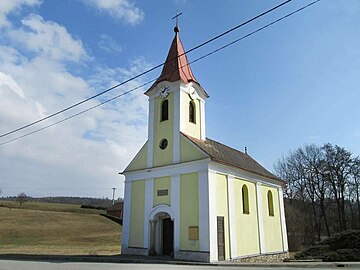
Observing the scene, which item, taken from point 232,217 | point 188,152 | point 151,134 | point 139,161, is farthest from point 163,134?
point 232,217

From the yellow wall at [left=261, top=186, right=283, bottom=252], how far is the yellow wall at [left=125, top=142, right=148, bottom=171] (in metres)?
9.55

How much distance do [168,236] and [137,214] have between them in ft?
8.40

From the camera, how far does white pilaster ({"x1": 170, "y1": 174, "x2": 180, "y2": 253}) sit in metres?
18.1

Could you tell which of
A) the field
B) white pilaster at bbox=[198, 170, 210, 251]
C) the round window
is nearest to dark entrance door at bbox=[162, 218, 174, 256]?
white pilaster at bbox=[198, 170, 210, 251]

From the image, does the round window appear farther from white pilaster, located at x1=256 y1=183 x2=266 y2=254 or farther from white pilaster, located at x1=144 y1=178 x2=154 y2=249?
white pilaster, located at x1=256 y1=183 x2=266 y2=254

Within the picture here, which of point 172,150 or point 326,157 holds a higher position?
point 326,157

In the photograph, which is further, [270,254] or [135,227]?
[270,254]

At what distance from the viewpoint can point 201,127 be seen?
73.9 ft

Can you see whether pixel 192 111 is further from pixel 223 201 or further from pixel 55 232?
pixel 55 232

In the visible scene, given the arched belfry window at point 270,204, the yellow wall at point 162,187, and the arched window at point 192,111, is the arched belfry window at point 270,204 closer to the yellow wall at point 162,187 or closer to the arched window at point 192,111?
the arched window at point 192,111

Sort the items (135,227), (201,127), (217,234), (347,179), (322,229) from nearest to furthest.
A: (217,234) → (135,227) → (201,127) → (347,179) → (322,229)

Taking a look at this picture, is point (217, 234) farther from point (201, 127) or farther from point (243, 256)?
point (201, 127)

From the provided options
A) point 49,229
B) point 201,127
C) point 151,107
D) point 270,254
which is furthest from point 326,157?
point 49,229

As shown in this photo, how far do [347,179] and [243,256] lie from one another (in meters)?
25.8
